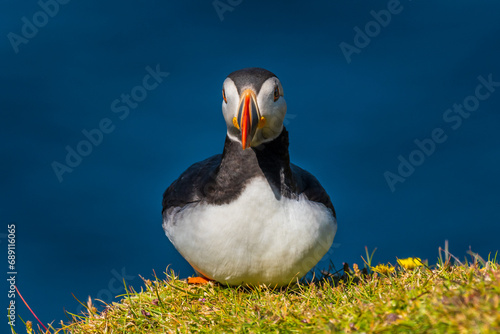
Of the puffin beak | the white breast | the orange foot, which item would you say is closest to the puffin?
the white breast

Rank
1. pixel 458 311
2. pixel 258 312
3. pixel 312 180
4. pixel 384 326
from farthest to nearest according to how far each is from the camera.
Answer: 1. pixel 312 180
2. pixel 258 312
3. pixel 384 326
4. pixel 458 311

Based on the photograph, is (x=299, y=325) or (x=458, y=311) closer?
(x=458, y=311)

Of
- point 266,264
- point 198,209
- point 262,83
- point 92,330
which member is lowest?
point 92,330

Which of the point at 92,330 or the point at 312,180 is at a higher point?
the point at 312,180

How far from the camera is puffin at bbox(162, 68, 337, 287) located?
5125 millimetres

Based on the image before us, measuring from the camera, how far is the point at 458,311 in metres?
3.21

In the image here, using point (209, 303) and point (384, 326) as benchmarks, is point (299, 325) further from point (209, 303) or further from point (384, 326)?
point (209, 303)

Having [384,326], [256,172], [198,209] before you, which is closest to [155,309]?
[198,209]

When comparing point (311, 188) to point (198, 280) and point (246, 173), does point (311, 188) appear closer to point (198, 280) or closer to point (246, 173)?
point (246, 173)

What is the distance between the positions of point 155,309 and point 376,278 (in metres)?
2.18

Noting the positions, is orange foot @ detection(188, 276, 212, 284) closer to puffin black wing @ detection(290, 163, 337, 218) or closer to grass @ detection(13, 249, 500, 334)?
grass @ detection(13, 249, 500, 334)

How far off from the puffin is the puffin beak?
12cm

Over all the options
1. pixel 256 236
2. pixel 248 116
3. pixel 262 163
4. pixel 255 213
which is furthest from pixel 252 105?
pixel 256 236

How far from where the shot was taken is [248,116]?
15.5ft
